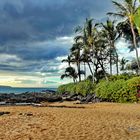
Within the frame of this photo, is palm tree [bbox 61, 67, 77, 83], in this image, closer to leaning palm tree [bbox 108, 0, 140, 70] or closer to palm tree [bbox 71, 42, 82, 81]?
palm tree [bbox 71, 42, 82, 81]

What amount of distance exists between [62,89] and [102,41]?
25145 millimetres

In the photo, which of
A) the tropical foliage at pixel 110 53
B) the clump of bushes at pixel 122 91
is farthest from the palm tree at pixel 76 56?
the clump of bushes at pixel 122 91

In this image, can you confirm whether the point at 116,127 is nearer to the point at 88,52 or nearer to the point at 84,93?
the point at 84,93

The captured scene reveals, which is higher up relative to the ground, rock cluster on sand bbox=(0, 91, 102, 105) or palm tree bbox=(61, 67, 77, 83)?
palm tree bbox=(61, 67, 77, 83)

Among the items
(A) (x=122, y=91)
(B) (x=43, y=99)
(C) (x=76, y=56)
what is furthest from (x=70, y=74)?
(A) (x=122, y=91)

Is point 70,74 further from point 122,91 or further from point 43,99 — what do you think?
point 122,91

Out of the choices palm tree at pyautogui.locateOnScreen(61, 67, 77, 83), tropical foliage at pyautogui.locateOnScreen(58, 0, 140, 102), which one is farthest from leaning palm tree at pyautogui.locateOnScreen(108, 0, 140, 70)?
palm tree at pyautogui.locateOnScreen(61, 67, 77, 83)

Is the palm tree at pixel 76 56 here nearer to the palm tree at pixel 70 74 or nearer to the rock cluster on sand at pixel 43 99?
the palm tree at pixel 70 74

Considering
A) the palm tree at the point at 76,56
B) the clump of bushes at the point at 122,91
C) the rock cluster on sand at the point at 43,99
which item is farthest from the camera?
the palm tree at the point at 76,56

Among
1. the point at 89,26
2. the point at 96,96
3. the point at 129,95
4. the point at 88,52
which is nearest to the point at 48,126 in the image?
the point at 129,95

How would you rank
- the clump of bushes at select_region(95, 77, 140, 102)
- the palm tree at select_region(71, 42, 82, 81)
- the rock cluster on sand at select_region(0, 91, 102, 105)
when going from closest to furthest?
the clump of bushes at select_region(95, 77, 140, 102) → the rock cluster on sand at select_region(0, 91, 102, 105) → the palm tree at select_region(71, 42, 82, 81)

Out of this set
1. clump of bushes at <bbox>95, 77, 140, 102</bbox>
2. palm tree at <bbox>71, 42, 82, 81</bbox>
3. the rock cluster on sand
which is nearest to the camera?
clump of bushes at <bbox>95, 77, 140, 102</bbox>

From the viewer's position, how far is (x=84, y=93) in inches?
2324

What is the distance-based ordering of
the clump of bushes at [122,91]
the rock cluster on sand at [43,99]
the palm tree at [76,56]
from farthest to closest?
the palm tree at [76,56]
the rock cluster on sand at [43,99]
the clump of bushes at [122,91]
